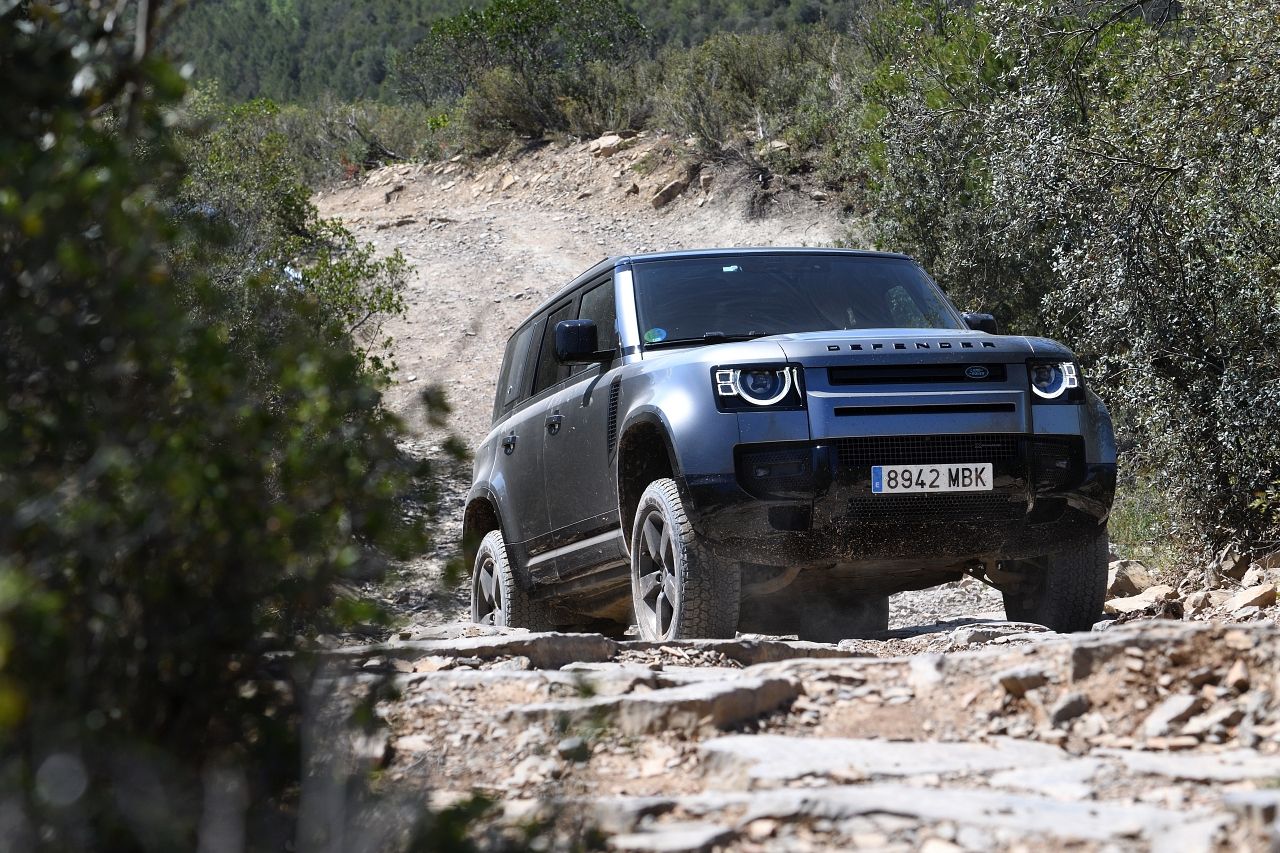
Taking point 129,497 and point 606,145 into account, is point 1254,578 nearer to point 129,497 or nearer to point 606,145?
point 129,497

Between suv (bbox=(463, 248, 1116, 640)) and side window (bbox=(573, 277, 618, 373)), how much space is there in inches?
1.1

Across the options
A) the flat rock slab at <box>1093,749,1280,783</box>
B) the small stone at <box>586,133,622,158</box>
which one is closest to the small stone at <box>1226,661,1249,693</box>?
the flat rock slab at <box>1093,749,1280,783</box>

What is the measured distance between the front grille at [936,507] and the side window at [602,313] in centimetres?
170

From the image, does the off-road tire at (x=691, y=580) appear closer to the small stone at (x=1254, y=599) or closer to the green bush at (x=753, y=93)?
the small stone at (x=1254, y=599)

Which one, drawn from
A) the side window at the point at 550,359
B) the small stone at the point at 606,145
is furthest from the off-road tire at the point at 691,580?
the small stone at the point at 606,145

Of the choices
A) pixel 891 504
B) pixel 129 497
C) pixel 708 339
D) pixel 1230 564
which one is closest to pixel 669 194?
pixel 1230 564

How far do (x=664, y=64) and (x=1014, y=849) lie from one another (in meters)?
36.3

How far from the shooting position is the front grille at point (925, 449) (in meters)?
5.93

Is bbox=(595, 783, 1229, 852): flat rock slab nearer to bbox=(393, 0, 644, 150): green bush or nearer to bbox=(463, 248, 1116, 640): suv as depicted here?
bbox=(463, 248, 1116, 640): suv

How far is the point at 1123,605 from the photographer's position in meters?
8.70

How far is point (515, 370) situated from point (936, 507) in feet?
11.5

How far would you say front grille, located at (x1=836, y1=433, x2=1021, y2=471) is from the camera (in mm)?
5926

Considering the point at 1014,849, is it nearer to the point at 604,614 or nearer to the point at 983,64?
the point at 604,614

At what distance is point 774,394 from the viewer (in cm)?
596
